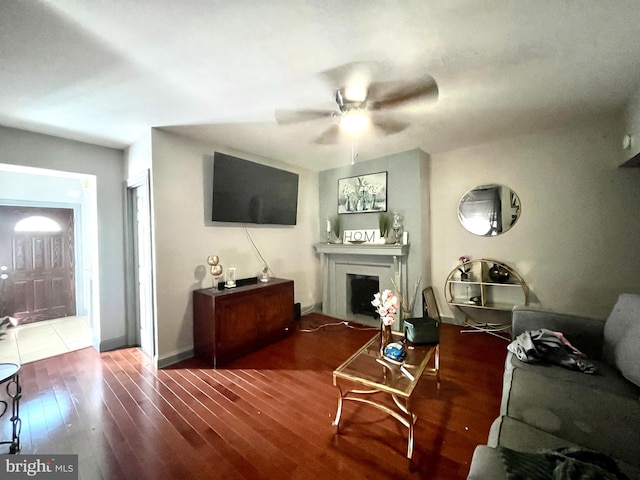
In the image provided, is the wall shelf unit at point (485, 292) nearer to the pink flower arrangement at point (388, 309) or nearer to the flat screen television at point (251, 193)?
the pink flower arrangement at point (388, 309)

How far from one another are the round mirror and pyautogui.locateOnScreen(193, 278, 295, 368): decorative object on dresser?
8.80 feet

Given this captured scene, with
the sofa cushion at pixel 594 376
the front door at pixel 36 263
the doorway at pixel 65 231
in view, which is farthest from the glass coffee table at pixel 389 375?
the front door at pixel 36 263

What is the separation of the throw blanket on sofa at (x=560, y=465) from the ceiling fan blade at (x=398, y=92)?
187 cm

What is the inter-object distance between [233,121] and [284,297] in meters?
2.12

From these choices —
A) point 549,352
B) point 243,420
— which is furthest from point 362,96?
point 243,420

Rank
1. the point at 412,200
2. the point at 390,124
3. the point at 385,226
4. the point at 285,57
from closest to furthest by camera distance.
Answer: the point at 285,57 → the point at 390,124 → the point at 412,200 → the point at 385,226

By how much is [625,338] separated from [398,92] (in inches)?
84.9

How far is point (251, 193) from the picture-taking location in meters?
3.23

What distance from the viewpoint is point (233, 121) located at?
2.42m

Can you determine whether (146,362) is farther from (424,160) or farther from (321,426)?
(424,160)

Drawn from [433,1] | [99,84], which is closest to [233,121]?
[99,84]

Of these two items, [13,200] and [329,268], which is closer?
[13,200]

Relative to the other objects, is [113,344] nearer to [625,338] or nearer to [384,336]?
[384,336]

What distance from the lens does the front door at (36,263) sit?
362 centimetres
